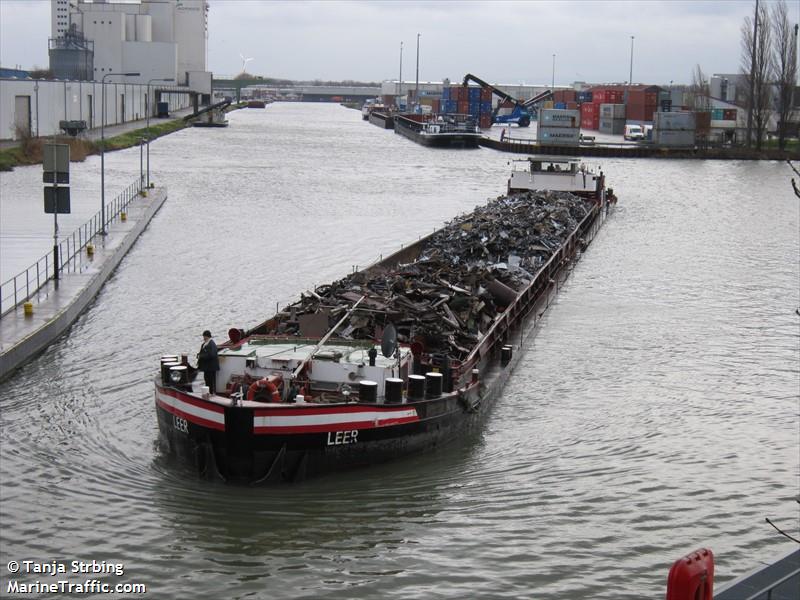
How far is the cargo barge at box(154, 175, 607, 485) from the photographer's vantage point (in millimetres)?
13703

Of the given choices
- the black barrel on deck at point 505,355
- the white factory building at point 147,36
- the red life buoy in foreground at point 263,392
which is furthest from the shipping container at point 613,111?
the red life buoy in foreground at point 263,392

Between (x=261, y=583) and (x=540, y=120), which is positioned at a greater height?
(x=540, y=120)

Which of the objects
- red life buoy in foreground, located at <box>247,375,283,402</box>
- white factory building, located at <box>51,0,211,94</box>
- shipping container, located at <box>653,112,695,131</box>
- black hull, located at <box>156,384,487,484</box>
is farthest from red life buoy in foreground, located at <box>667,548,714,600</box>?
white factory building, located at <box>51,0,211,94</box>

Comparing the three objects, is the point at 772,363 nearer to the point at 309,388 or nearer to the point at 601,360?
the point at 601,360

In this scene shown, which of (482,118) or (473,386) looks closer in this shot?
(473,386)

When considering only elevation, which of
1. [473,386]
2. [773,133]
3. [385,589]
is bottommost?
[385,589]

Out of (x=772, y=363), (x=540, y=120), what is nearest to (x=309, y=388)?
(x=772, y=363)

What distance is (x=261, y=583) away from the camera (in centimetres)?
1215

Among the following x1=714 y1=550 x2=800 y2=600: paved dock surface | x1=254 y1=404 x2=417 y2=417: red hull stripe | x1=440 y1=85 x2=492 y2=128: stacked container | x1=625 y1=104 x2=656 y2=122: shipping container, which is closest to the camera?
x1=714 y1=550 x2=800 y2=600: paved dock surface

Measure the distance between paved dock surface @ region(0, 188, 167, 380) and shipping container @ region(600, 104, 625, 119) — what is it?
100333 millimetres

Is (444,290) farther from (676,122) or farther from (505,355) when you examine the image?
(676,122)

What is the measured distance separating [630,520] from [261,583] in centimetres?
512

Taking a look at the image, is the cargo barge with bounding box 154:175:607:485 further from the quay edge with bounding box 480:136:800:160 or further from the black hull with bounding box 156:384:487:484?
the quay edge with bounding box 480:136:800:160

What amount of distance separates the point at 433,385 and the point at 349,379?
1.24 m
